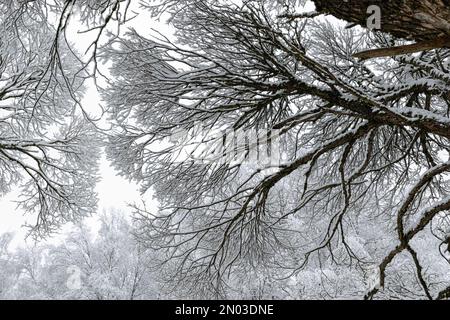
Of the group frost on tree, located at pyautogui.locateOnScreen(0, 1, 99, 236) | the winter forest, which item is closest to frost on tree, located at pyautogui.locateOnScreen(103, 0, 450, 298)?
the winter forest

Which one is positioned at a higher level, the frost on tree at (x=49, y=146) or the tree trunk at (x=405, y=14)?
the frost on tree at (x=49, y=146)

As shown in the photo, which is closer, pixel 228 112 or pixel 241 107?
pixel 241 107

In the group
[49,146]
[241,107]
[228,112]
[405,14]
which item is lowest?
[405,14]

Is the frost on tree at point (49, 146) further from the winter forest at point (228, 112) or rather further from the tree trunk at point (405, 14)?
the tree trunk at point (405, 14)

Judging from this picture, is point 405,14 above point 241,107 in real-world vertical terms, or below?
below

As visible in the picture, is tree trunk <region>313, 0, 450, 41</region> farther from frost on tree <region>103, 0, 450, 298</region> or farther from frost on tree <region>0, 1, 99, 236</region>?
frost on tree <region>0, 1, 99, 236</region>

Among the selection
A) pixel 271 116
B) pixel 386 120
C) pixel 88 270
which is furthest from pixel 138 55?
pixel 88 270

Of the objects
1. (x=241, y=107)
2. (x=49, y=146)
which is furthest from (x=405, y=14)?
(x=49, y=146)

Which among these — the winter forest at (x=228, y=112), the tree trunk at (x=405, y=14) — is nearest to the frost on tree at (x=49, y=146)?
the winter forest at (x=228, y=112)

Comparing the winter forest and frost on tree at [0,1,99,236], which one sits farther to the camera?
frost on tree at [0,1,99,236]

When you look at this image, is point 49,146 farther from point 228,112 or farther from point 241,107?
point 241,107

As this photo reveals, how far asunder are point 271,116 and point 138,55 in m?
1.78

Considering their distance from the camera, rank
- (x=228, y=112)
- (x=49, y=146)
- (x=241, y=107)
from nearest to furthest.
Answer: (x=241, y=107) → (x=228, y=112) → (x=49, y=146)
